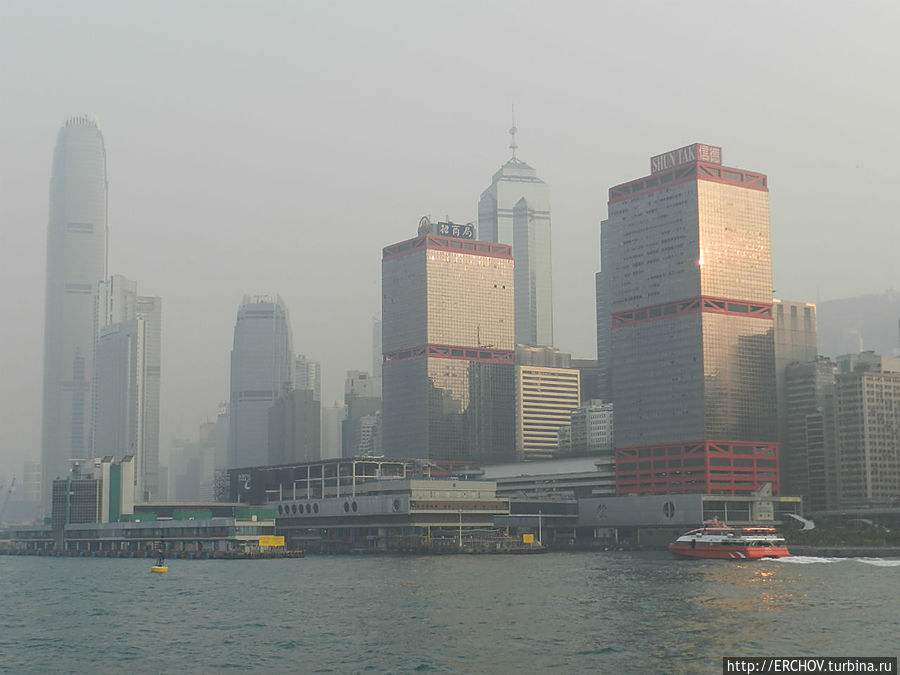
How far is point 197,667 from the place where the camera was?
103812mm

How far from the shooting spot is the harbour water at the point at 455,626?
342 feet

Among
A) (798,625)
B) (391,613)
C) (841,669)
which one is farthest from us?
(391,613)

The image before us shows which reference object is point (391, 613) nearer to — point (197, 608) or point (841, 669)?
point (197, 608)

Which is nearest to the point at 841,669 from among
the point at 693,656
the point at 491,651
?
the point at 693,656

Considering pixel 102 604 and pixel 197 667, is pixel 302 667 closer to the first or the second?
pixel 197 667

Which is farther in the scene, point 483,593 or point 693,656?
point 483,593

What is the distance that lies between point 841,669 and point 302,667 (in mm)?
42164

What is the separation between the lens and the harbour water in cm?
10425

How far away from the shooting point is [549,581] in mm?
191500

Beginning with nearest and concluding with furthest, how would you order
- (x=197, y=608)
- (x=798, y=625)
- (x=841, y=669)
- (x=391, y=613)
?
(x=841, y=669) → (x=798, y=625) → (x=391, y=613) → (x=197, y=608)

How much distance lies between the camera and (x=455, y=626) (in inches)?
4938

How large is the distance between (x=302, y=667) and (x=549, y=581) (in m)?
93.9

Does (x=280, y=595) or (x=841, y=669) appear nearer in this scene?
(x=841, y=669)

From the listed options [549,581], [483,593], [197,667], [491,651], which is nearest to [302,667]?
[197,667]
